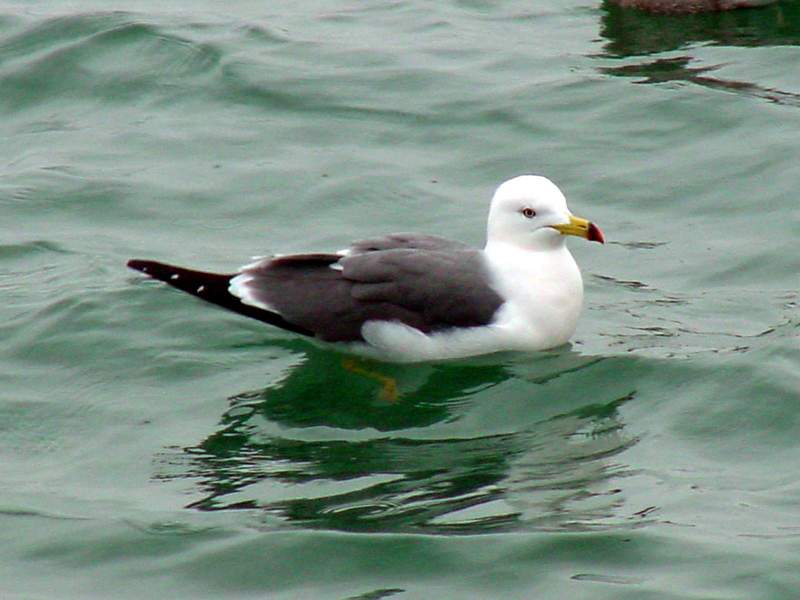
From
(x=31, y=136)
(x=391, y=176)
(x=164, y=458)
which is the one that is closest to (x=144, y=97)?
(x=31, y=136)

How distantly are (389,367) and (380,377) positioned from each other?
0.09m

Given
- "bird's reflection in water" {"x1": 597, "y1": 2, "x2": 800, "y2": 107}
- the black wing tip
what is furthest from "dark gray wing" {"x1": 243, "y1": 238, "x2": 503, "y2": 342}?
"bird's reflection in water" {"x1": 597, "y1": 2, "x2": 800, "y2": 107}

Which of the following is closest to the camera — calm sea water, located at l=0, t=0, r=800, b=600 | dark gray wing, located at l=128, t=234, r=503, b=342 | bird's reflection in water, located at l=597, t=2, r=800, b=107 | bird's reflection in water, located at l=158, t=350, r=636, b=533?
calm sea water, located at l=0, t=0, r=800, b=600

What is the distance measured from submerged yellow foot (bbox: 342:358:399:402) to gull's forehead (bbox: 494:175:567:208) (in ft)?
3.20

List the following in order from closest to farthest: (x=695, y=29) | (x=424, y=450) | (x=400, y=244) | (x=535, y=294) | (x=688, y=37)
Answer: (x=424, y=450) → (x=535, y=294) → (x=400, y=244) → (x=688, y=37) → (x=695, y=29)

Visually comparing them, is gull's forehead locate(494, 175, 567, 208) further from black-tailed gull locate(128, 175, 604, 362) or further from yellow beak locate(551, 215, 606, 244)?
yellow beak locate(551, 215, 606, 244)

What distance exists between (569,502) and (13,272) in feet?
13.0

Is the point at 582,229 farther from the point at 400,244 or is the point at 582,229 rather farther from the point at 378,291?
the point at 378,291

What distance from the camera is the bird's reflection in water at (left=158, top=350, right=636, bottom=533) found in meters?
6.80

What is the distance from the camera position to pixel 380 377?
8242mm

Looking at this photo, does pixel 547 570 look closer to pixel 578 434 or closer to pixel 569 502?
pixel 569 502

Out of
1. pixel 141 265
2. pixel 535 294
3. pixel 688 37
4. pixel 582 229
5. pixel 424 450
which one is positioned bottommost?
pixel 424 450

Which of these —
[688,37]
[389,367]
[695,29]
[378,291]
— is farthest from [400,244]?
[695,29]

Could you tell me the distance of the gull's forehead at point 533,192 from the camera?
8.23 metres
